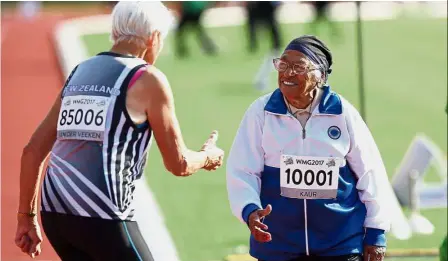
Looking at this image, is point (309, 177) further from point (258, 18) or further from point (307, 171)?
point (258, 18)

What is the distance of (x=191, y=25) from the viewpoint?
25875mm

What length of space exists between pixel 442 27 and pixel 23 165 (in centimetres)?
2408

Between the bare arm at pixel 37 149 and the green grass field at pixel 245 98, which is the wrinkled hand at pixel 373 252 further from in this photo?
the green grass field at pixel 245 98

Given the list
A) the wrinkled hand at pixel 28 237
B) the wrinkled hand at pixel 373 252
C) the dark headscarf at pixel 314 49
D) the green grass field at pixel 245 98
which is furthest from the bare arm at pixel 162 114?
the green grass field at pixel 245 98

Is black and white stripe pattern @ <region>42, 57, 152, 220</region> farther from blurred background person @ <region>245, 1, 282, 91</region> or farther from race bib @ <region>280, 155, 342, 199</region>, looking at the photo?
blurred background person @ <region>245, 1, 282, 91</region>

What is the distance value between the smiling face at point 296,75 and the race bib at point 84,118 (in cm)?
77

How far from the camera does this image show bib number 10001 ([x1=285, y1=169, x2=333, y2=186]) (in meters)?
5.04

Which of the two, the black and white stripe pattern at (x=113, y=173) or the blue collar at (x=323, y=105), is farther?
the blue collar at (x=323, y=105)

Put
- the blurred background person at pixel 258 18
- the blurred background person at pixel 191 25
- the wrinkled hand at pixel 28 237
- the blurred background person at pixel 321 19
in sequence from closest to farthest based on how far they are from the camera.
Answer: the wrinkled hand at pixel 28 237, the blurred background person at pixel 258 18, the blurred background person at pixel 191 25, the blurred background person at pixel 321 19

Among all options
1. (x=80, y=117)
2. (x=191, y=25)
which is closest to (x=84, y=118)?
(x=80, y=117)

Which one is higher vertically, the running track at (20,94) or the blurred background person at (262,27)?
the blurred background person at (262,27)

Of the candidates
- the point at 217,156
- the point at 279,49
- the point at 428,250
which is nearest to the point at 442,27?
the point at 279,49

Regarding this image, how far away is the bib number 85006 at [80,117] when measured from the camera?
500 cm

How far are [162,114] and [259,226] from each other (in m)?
0.63
